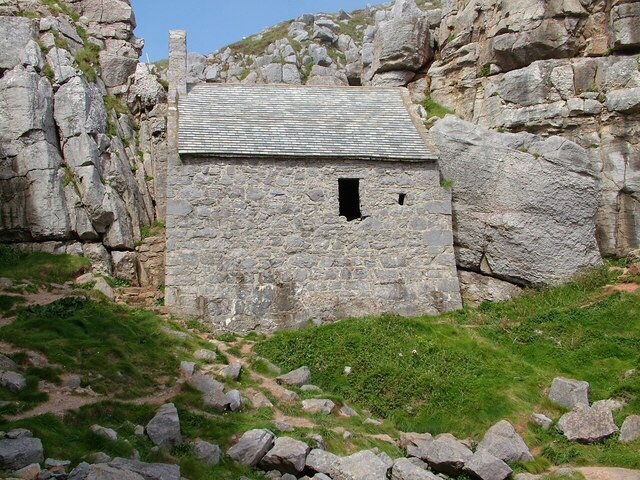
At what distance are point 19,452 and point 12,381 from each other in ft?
11.1

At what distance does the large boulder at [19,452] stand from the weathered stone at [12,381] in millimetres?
2743

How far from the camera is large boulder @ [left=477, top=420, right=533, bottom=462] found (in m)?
12.6

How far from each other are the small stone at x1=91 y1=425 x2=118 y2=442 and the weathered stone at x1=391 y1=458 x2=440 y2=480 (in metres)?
4.80

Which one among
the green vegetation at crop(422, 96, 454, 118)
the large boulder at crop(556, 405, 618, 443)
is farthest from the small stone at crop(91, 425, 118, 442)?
the green vegetation at crop(422, 96, 454, 118)

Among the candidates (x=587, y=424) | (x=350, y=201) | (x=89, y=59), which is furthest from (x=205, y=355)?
(x=89, y=59)

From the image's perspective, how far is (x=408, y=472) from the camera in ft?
36.7

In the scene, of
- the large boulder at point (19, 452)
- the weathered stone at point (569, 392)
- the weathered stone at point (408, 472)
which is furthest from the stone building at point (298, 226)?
the large boulder at point (19, 452)

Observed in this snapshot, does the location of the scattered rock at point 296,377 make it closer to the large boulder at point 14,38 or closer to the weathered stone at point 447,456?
the weathered stone at point 447,456

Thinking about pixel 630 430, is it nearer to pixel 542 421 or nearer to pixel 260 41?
pixel 542 421

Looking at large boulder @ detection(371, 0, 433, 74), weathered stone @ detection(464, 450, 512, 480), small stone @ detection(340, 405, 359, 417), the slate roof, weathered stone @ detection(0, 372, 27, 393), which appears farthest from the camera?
large boulder @ detection(371, 0, 433, 74)

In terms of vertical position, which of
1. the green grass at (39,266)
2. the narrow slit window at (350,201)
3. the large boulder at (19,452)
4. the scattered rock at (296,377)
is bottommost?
the scattered rock at (296,377)

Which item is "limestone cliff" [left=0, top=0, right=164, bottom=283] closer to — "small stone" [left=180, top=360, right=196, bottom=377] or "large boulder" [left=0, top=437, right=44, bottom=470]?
"small stone" [left=180, top=360, right=196, bottom=377]

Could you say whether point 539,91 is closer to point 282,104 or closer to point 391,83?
point 391,83

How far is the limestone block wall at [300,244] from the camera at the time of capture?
19000 millimetres
